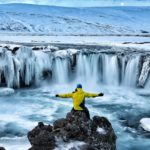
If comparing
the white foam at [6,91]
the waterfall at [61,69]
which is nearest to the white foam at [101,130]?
the white foam at [6,91]

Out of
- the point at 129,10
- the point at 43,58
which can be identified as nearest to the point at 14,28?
the point at 129,10

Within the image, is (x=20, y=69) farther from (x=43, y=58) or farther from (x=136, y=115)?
(x=136, y=115)

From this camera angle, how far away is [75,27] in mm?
145625

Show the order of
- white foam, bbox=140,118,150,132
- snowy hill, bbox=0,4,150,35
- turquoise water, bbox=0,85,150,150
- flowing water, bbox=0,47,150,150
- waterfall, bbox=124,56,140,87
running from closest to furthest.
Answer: turquoise water, bbox=0,85,150,150 → white foam, bbox=140,118,150,132 → flowing water, bbox=0,47,150,150 → waterfall, bbox=124,56,140,87 → snowy hill, bbox=0,4,150,35

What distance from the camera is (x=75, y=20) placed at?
163 m

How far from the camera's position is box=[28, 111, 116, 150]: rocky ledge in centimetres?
1070

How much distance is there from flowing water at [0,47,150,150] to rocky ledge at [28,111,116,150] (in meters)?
8.32

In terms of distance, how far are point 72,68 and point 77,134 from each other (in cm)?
1952


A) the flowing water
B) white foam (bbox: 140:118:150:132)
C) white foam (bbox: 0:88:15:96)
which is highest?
white foam (bbox: 140:118:150:132)

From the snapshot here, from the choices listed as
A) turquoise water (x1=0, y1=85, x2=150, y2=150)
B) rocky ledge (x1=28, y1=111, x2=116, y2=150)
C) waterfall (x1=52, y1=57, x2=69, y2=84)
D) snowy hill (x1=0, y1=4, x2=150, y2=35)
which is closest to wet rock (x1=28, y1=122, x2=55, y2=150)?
rocky ledge (x1=28, y1=111, x2=116, y2=150)

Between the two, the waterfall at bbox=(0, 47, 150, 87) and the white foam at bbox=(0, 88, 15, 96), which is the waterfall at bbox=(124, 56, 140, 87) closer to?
the waterfall at bbox=(0, 47, 150, 87)

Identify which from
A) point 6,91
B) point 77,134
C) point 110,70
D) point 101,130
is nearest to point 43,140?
point 77,134

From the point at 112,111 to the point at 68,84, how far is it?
8113 millimetres

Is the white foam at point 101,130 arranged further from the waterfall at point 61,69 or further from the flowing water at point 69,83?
the waterfall at point 61,69
